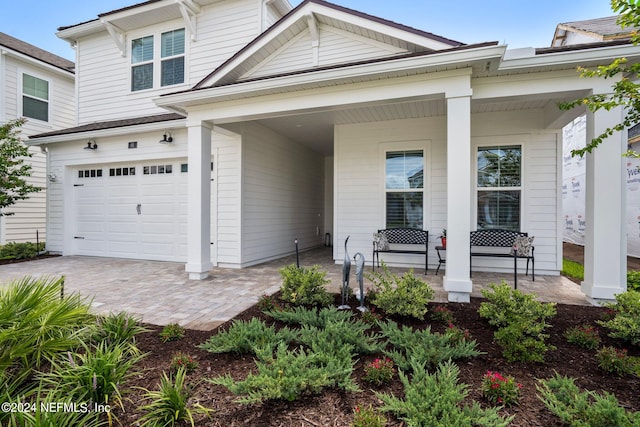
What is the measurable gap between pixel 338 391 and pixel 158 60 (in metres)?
8.73

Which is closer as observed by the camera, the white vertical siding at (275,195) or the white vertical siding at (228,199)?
the white vertical siding at (228,199)

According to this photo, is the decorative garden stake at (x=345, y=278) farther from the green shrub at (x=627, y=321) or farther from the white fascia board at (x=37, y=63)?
the white fascia board at (x=37, y=63)

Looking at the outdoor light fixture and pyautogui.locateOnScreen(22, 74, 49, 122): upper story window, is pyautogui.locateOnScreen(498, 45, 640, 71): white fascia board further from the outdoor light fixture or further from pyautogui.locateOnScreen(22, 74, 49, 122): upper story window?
pyautogui.locateOnScreen(22, 74, 49, 122): upper story window

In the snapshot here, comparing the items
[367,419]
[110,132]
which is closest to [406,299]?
[367,419]

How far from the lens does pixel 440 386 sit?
1926mm

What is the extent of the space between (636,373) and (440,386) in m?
1.57

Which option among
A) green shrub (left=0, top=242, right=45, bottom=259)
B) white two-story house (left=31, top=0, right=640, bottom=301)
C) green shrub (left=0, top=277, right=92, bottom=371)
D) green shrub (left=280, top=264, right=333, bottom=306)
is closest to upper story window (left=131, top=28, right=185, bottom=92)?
white two-story house (left=31, top=0, right=640, bottom=301)

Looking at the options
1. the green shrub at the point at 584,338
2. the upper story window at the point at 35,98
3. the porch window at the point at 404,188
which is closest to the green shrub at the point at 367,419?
the green shrub at the point at 584,338

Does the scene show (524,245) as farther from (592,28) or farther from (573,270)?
(592,28)

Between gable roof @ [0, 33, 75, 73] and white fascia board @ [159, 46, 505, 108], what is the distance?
25.6 feet

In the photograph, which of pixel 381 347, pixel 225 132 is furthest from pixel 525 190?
pixel 225 132

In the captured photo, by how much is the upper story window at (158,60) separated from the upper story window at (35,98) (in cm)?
421

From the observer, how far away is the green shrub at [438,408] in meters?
1.64

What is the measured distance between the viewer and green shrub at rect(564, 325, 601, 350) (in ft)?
8.84
